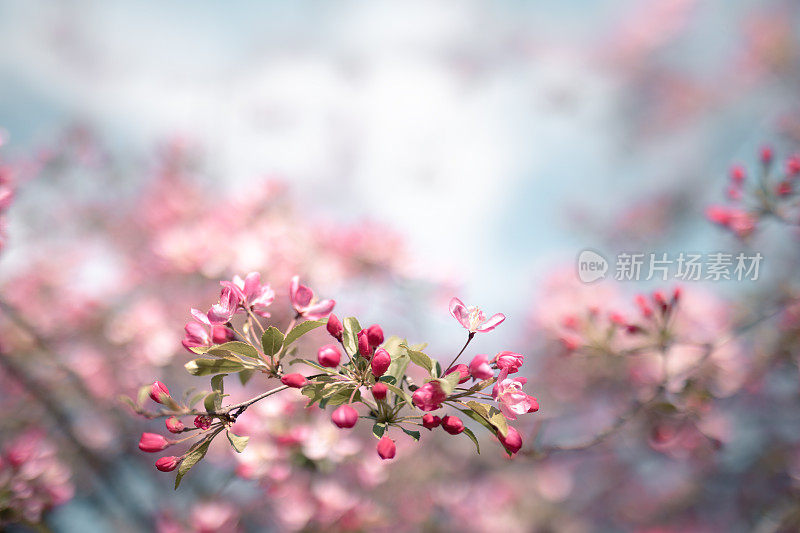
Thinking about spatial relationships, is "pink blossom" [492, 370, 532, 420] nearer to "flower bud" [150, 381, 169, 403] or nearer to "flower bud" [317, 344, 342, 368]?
"flower bud" [317, 344, 342, 368]

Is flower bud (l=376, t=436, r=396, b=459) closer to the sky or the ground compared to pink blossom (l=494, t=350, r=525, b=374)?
closer to the ground

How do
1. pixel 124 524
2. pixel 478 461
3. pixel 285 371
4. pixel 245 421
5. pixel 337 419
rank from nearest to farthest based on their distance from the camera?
1. pixel 337 419
2. pixel 285 371
3. pixel 245 421
4. pixel 124 524
5. pixel 478 461

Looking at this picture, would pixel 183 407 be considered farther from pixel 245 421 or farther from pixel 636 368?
pixel 636 368

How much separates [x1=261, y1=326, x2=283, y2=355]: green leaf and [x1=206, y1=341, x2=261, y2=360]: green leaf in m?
0.02

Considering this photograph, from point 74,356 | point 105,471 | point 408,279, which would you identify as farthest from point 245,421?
point 74,356

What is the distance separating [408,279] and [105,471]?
1.87 metres

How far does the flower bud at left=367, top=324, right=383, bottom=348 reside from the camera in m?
0.71

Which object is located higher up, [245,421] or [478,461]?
[245,421]

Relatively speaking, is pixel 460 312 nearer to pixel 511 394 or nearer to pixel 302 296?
pixel 511 394

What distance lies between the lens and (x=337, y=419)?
0.70 m

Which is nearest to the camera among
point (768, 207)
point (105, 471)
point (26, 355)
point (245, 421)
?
point (768, 207)

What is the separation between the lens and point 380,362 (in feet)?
2.28

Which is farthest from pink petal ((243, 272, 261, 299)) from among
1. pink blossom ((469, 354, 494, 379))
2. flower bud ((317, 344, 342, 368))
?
pink blossom ((469, 354, 494, 379))

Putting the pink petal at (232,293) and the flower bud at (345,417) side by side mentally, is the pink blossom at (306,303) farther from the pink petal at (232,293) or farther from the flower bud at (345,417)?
the flower bud at (345,417)
